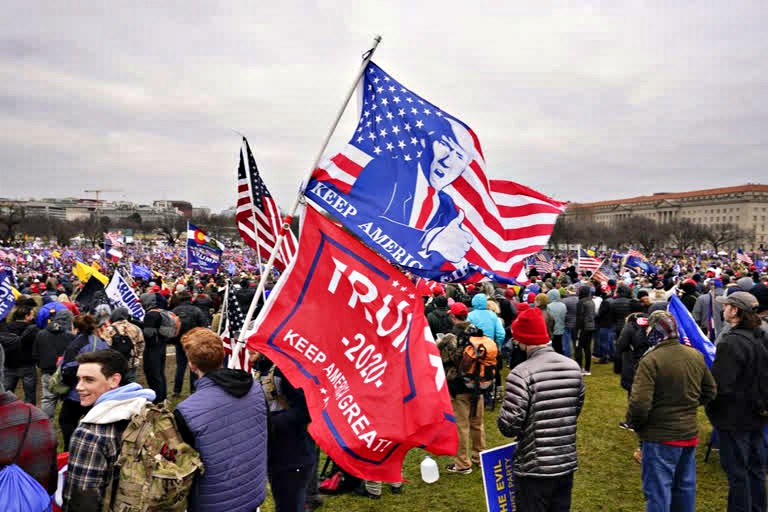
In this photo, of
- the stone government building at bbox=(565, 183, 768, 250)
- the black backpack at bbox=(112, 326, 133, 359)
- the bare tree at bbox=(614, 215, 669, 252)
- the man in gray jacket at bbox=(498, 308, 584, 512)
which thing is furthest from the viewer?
the stone government building at bbox=(565, 183, 768, 250)

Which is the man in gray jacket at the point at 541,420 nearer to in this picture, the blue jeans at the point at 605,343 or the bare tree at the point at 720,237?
the blue jeans at the point at 605,343

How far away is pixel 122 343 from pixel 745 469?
6609mm

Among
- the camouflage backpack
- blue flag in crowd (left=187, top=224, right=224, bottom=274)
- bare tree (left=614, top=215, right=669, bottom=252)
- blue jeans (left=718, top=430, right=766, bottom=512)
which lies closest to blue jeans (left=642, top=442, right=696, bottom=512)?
blue jeans (left=718, top=430, right=766, bottom=512)

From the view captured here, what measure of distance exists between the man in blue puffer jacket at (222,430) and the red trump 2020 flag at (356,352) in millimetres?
271

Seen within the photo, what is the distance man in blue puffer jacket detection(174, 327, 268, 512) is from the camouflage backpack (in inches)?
4.5

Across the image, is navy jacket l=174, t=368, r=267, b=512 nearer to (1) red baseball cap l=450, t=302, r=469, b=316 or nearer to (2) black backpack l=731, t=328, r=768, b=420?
(1) red baseball cap l=450, t=302, r=469, b=316

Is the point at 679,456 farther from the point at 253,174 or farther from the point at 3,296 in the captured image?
the point at 3,296

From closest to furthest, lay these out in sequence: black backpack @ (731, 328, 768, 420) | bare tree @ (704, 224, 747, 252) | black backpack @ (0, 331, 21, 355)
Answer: black backpack @ (731, 328, 768, 420), black backpack @ (0, 331, 21, 355), bare tree @ (704, 224, 747, 252)

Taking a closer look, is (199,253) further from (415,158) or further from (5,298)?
(415,158)

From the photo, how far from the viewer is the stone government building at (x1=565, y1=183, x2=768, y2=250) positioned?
458 feet

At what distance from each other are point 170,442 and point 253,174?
3.29 m

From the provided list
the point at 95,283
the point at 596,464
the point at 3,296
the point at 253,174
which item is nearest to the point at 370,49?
the point at 253,174

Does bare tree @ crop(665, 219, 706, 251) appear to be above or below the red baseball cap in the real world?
above

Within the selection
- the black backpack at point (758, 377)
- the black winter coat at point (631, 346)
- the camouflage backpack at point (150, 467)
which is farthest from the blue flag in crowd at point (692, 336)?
the camouflage backpack at point (150, 467)
